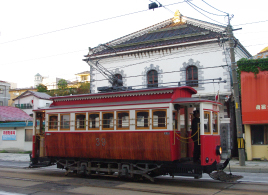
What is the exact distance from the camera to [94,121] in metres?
12.0

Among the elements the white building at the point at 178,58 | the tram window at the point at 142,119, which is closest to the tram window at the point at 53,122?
the tram window at the point at 142,119

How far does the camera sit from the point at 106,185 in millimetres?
10391

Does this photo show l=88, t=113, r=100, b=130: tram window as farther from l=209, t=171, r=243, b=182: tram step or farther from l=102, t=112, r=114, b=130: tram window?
l=209, t=171, r=243, b=182: tram step

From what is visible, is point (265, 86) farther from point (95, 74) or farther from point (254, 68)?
point (95, 74)

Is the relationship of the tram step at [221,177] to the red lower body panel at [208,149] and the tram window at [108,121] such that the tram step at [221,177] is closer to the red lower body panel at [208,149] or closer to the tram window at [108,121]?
the red lower body panel at [208,149]

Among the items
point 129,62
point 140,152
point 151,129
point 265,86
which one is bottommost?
point 140,152

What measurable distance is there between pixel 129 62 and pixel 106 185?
15.6 meters

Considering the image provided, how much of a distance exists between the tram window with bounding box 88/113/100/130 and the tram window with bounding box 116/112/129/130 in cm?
95

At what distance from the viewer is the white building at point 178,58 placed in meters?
21.0

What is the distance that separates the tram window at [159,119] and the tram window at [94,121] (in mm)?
2474

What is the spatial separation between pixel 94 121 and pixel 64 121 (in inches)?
62.5

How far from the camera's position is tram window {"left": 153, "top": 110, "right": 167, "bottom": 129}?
412 inches

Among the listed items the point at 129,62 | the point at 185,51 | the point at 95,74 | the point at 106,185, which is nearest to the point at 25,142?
the point at 95,74

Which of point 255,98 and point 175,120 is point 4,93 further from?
point 175,120
